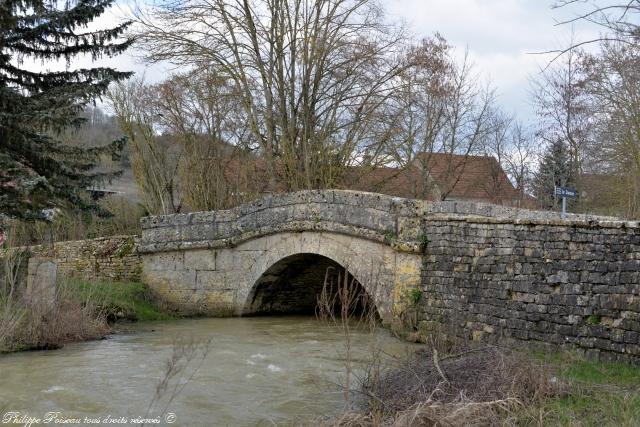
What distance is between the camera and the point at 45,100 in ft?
33.4

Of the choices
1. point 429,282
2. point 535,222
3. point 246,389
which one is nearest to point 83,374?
point 246,389

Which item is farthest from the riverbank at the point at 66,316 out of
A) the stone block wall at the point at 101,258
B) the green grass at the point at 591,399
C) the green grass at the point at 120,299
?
the green grass at the point at 591,399

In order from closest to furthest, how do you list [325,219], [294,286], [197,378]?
[197,378] < [325,219] < [294,286]

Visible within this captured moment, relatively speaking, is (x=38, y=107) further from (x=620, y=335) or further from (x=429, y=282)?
(x=620, y=335)

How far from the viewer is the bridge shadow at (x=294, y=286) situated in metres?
11.9

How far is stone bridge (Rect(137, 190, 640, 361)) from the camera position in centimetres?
675

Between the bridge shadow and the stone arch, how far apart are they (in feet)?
0.10

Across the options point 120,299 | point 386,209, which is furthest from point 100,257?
point 386,209

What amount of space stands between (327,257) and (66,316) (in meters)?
3.83

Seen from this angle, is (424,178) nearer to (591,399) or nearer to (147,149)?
(147,149)

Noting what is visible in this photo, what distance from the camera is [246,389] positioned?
669 centimetres

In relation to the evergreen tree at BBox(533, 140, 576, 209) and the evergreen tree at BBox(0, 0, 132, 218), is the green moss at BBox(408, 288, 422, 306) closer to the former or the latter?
the evergreen tree at BBox(0, 0, 132, 218)

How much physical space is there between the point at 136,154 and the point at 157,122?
96 cm

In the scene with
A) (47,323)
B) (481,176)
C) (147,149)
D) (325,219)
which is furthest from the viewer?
(481,176)
